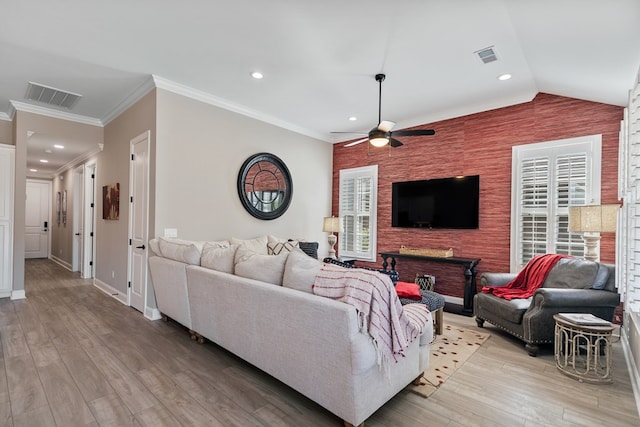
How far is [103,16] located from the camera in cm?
263

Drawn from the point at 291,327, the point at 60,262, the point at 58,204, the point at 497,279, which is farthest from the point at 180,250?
the point at 58,204

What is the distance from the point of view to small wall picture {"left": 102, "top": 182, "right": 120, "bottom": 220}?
4.78 metres

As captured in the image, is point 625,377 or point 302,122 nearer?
point 625,377

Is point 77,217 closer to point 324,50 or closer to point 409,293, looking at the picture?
point 324,50

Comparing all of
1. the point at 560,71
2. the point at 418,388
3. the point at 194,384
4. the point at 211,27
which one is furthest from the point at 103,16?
the point at 560,71

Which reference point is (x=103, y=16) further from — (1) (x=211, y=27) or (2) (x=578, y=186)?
(2) (x=578, y=186)

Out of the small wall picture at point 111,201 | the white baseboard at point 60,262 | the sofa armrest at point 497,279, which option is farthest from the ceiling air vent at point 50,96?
the sofa armrest at point 497,279

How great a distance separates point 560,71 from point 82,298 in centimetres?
685

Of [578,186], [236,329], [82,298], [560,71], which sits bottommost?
[82,298]

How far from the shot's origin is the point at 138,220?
13.6ft

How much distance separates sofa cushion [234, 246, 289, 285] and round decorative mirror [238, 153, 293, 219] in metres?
2.39

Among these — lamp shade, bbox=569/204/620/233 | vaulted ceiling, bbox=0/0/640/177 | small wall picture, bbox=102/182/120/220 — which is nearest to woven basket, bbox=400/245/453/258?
lamp shade, bbox=569/204/620/233

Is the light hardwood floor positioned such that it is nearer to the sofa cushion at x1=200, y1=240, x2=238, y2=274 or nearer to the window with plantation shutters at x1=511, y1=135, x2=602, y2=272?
the sofa cushion at x1=200, y1=240, x2=238, y2=274

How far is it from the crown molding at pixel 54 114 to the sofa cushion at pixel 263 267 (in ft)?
A: 14.7
